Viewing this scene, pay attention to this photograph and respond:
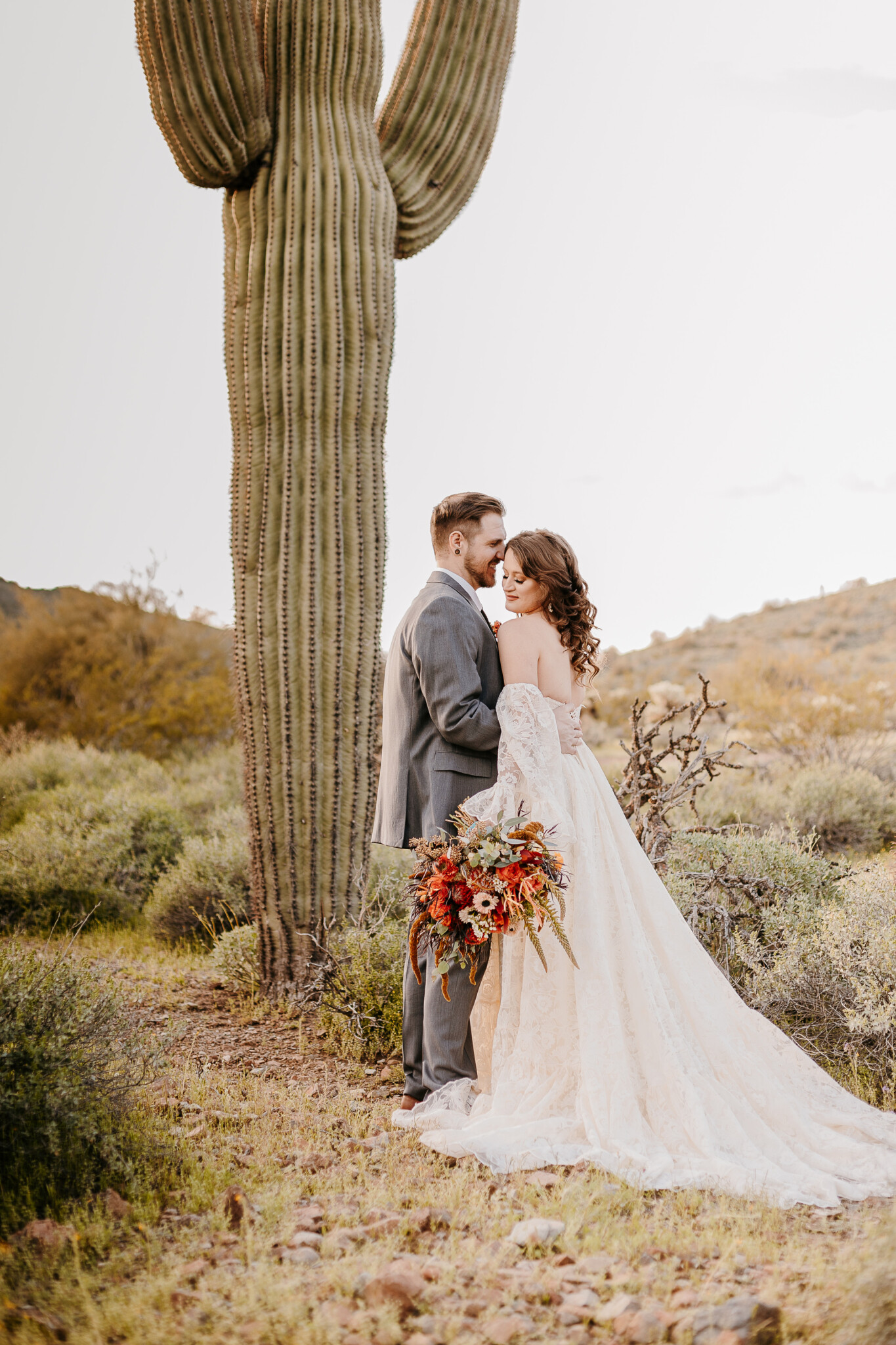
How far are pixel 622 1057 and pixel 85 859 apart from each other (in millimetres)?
4913

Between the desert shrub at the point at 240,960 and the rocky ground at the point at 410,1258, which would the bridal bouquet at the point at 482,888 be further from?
the desert shrub at the point at 240,960

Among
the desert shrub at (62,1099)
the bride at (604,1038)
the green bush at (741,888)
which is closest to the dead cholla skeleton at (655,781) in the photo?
the green bush at (741,888)

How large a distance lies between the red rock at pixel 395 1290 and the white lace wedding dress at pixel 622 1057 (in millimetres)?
754

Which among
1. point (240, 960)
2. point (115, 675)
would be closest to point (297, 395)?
point (240, 960)

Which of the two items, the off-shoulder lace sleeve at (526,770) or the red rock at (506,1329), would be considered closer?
the red rock at (506,1329)

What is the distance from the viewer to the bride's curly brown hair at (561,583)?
349cm

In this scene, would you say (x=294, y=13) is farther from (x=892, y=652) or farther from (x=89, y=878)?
(x=892, y=652)

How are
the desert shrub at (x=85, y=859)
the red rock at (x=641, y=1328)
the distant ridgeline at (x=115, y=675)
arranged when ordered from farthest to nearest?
1. the distant ridgeline at (x=115, y=675)
2. the desert shrub at (x=85, y=859)
3. the red rock at (x=641, y=1328)

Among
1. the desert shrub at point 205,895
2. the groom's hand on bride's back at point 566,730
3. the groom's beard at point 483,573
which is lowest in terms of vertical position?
the desert shrub at point 205,895

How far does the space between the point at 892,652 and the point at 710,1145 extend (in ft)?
75.3

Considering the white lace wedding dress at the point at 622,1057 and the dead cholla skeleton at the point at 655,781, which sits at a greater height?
the dead cholla skeleton at the point at 655,781

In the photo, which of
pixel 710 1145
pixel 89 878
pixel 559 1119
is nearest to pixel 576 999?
pixel 559 1119

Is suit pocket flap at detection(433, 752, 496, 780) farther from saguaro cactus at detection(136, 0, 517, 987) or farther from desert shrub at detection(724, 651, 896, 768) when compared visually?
desert shrub at detection(724, 651, 896, 768)

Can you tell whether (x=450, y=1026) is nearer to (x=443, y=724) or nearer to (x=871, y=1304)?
(x=443, y=724)
